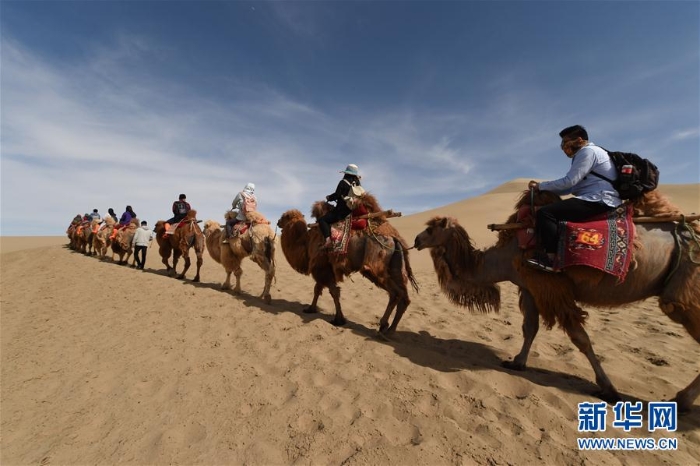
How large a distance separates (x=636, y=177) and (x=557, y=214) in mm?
764

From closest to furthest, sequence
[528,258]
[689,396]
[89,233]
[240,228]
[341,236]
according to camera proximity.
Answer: [689,396]
[528,258]
[341,236]
[240,228]
[89,233]

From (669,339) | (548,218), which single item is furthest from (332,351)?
(669,339)

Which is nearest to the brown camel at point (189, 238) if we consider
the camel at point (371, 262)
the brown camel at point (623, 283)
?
the camel at point (371, 262)

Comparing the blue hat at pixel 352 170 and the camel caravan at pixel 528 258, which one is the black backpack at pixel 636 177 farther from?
the blue hat at pixel 352 170

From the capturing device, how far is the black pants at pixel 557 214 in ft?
11.3

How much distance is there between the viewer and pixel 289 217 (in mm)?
6941

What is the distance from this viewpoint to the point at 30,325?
19.9 feet

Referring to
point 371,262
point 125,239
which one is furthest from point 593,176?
point 125,239

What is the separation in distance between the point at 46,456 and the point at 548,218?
5.28 meters

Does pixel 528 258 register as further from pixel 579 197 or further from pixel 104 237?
pixel 104 237

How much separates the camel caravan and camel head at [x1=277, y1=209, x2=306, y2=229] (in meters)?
0.02

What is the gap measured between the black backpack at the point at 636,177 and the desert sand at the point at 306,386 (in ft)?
6.99

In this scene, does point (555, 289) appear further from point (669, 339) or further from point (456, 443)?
point (669, 339)

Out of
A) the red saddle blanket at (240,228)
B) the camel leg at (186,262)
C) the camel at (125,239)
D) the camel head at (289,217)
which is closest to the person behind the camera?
the camel head at (289,217)
